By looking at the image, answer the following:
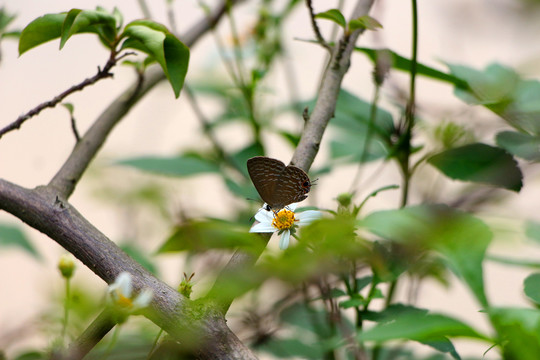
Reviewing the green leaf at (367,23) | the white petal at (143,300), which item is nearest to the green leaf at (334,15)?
the green leaf at (367,23)

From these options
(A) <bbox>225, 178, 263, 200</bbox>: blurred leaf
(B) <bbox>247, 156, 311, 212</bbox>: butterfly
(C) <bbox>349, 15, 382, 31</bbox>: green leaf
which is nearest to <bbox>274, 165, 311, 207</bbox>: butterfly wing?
(B) <bbox>247, 156, 311, 212</bbox>: butterfly

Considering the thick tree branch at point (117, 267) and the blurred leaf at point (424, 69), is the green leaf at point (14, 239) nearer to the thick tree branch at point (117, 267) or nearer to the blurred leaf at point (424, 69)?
the thick tree branch at point (117, 267)

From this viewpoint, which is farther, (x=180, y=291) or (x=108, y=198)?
(x=108, y=198)

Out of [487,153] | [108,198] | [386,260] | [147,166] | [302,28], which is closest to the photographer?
[386,260]

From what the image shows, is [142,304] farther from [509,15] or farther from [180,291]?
[509,15]

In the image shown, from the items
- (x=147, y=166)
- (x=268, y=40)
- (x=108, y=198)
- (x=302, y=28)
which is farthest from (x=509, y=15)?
(x=302, y=28)
